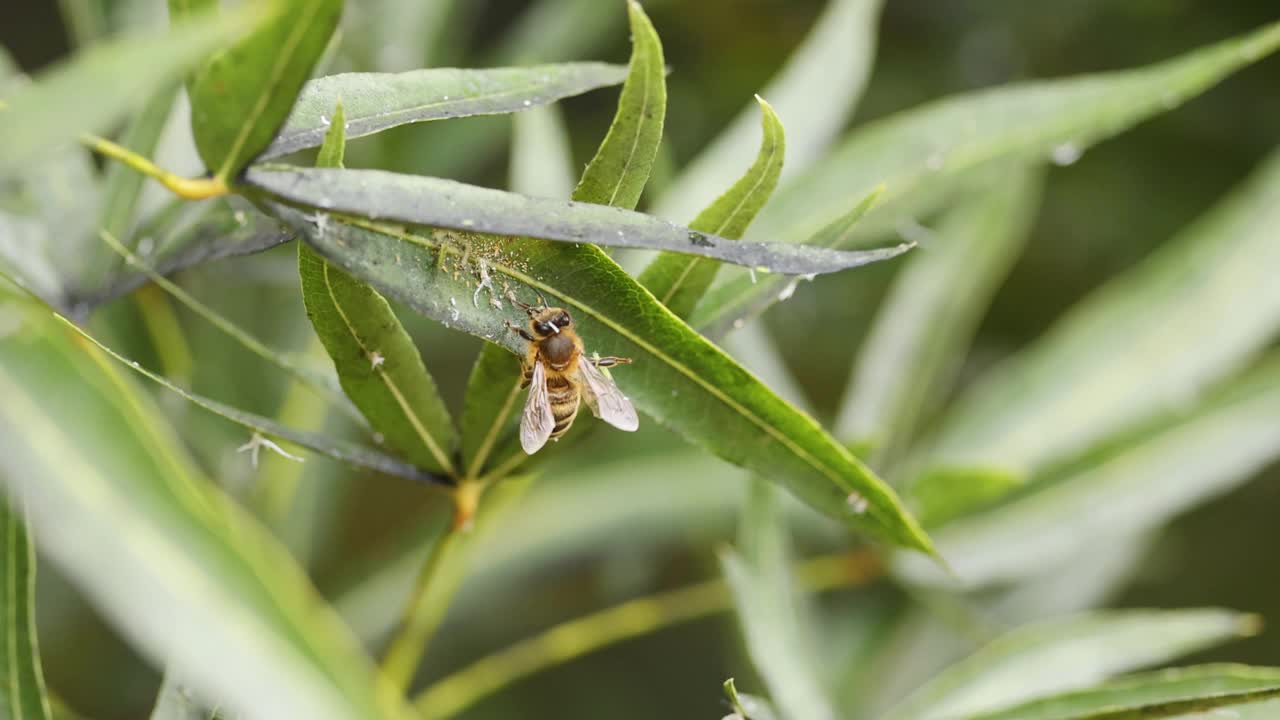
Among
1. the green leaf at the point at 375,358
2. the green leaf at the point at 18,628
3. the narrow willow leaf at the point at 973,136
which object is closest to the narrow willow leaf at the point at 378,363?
the green leaf at the point at 375,358

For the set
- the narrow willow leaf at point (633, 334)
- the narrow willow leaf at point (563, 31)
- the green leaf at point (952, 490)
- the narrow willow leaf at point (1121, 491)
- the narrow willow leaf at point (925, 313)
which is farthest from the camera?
the narrow willow leaf at point (563, 31)

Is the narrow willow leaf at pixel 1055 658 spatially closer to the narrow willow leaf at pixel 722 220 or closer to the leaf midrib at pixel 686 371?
the leaf midrib at pixel 686 371

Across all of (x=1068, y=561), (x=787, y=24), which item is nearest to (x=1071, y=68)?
(x=787, y=24)

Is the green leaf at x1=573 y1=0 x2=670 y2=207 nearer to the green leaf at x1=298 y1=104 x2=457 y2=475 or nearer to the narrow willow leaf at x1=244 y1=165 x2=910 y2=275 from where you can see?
the narrow willow leaf at x1=244 y1=165 x2=910 y2=275

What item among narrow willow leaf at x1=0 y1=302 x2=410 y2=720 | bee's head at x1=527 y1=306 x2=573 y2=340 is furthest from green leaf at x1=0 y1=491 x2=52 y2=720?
bee's head at x1=527 y1=306 x2=573 y2=340

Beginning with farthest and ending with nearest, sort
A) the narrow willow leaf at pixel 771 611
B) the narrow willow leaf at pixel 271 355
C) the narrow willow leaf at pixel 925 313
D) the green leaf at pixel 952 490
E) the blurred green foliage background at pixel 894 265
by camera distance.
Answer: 1. the blurred green foliage background at pixel 894 265
2. the narrow willow leaf at pixel 925 313
3. the green leaf at pixel 952 490
4. the narrow willow leaf at pixel 771 611
5. the narrow willow leaf at pixel 271 355
